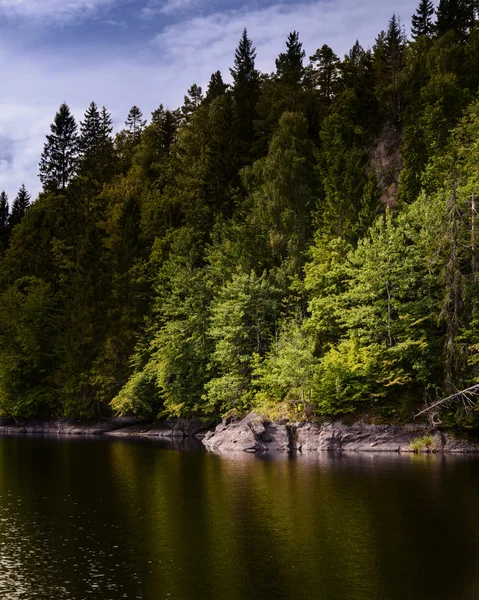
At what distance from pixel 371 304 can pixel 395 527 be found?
30.7 meters

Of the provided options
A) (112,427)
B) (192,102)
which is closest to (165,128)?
(192,102)

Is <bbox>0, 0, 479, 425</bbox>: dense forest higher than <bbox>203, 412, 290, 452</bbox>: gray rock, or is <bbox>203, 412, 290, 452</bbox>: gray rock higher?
<bbox>0, 0, 479, 425</bbox>: dense forest

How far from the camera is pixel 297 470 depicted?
38.6 m

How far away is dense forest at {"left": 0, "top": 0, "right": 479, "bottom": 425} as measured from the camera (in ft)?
164

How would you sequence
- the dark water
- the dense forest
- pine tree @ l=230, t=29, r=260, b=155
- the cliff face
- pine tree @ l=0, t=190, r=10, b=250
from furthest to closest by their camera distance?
1. pine tree @ l=0, t=190, r=10, b=250
2. pine tree @ l=230, t=29, r=260, b=155
3. the dense forest
4. the cliff face
5. the dark water

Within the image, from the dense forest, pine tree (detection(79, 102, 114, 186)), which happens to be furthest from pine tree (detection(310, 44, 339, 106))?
pine tree (detection(79, 102, 114, 186))

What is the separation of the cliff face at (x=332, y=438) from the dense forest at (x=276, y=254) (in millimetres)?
1562

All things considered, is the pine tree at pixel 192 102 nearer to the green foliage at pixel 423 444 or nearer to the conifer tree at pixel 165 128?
the conifer tree at pixel 165 128

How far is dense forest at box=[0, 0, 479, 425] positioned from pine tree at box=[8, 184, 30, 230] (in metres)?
20.4

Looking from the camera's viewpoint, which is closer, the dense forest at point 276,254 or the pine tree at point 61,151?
the dense forest at point 276,254

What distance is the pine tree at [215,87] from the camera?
108 metres

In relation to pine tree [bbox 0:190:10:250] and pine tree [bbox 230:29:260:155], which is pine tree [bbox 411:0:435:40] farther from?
pine tree [bbox 0:190:10:250]

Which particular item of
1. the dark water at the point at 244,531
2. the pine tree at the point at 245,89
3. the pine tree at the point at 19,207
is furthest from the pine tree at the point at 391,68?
the pine tree at the point at 19,207

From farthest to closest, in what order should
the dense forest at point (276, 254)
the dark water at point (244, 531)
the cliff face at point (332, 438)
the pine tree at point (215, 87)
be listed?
the pine tree at point (215, 87) → the dense forest at point (276, 254) → the cliff face at point (332, 438) → the dark water at point (244, 531)
